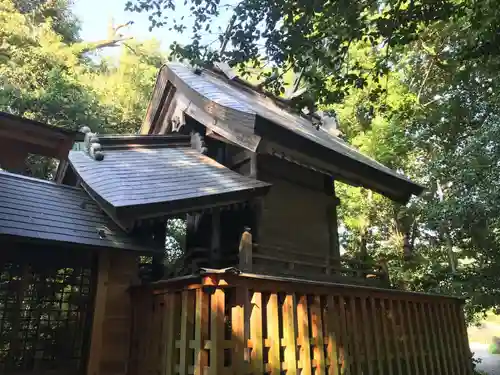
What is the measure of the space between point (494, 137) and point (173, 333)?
28.7 ft

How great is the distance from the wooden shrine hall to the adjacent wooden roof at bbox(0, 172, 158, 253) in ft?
0.07

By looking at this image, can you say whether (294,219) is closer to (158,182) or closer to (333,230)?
(333,230)

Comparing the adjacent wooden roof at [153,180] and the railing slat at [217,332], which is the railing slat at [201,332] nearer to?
the railing slat at [217,332]

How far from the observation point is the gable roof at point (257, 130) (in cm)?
618

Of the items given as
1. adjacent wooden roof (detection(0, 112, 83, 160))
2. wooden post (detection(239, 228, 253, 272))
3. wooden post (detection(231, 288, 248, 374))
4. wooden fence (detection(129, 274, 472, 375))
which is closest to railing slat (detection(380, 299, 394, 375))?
wooden fence (detection(129, 274, 472, 375))

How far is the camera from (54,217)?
5035 millimetres

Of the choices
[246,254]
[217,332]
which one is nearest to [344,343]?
[246,254]

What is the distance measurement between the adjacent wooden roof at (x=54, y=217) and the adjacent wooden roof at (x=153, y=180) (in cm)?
29

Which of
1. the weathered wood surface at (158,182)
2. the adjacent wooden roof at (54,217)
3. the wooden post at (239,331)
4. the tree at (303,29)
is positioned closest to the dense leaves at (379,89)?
the tree at (303,29)

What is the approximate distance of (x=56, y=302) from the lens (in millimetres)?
5090

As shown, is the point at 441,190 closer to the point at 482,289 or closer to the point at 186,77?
the point at 482,289

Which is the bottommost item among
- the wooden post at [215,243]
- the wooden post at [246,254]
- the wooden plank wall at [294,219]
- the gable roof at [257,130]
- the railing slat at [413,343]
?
the railing slat at [413,343]

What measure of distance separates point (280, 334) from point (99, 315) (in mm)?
2263

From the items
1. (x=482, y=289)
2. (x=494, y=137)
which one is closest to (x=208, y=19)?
(x=494, y=137)
